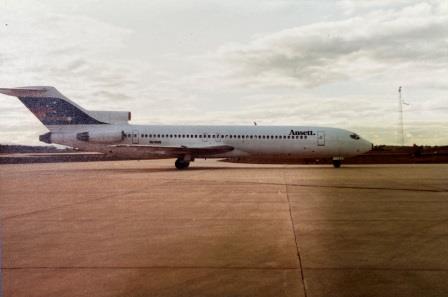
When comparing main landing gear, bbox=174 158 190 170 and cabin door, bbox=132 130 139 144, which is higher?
cabin door, bbox=132 130 139 144

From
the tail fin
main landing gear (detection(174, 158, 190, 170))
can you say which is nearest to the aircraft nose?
main landing gear (detection(174, 158, 190, 170))

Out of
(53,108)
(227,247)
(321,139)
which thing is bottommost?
(227,247)

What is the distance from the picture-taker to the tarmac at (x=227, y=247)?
4703 mm

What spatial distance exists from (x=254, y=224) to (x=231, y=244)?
5.62 ft

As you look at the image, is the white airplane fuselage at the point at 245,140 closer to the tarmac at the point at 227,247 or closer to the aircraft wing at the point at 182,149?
the aircraft wing at the point at 182,149

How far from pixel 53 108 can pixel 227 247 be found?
24.8 m

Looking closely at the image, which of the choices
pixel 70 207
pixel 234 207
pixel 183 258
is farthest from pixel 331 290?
pixel 70 207

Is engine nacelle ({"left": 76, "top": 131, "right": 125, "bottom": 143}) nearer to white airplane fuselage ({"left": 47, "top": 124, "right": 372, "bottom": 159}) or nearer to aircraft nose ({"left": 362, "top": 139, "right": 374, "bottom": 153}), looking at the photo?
white airplane fuselage ({"left": 47, "top": 124, "right": 372, "bottom": 159})

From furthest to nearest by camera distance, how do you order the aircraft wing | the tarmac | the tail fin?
the tail fin < the aircraft wing < the tarmac

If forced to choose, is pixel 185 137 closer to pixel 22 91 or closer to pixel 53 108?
pixel 53 108

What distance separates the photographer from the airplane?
28.7 m

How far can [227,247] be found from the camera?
20.9 feet

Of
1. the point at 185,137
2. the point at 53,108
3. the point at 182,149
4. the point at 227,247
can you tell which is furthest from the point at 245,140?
the point at 227,247

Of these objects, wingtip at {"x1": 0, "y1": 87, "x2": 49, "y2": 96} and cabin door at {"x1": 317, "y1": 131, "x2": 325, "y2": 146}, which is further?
cabin door at {"x1": 317, "y1": 131, "x2": 325, "y2": 146}
